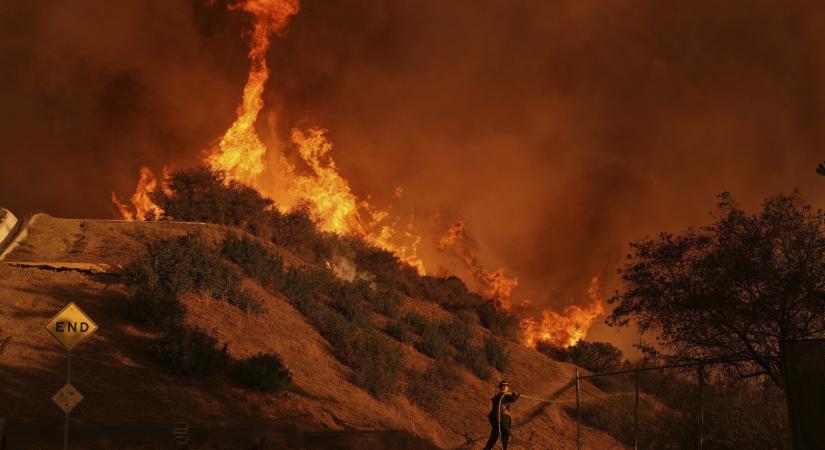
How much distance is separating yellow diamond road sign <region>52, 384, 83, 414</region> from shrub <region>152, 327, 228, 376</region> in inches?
220

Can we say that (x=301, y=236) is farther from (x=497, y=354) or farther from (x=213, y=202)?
(x=497, y=354)

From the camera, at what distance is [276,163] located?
149 feet

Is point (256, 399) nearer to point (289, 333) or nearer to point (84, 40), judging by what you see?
point (289, 333)

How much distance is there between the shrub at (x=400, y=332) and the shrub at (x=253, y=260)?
17.0 ft

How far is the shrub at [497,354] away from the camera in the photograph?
33438 millimetres

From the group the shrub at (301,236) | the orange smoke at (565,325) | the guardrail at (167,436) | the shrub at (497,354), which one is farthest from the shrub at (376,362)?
the orange smoke at (565,325)

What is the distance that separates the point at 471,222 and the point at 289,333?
28981 millimetres

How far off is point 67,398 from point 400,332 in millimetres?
18678

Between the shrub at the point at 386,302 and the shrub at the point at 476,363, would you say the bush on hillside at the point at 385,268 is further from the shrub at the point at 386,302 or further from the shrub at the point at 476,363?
the shrub at the point at 476,363

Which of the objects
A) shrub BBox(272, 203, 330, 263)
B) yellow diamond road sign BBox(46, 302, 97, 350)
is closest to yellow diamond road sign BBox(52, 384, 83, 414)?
yellow diamond road sign BBox(46, 302, 97, 350)

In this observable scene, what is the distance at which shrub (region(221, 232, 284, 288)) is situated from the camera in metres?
28.5

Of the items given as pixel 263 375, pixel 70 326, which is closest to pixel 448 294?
pixel 263 375

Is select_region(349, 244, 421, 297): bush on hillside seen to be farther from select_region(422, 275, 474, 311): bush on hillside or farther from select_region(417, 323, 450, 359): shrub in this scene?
select_region(417, 323, 450, 359): shrub

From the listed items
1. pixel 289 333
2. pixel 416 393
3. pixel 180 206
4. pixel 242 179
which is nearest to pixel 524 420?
pixel 416 393
